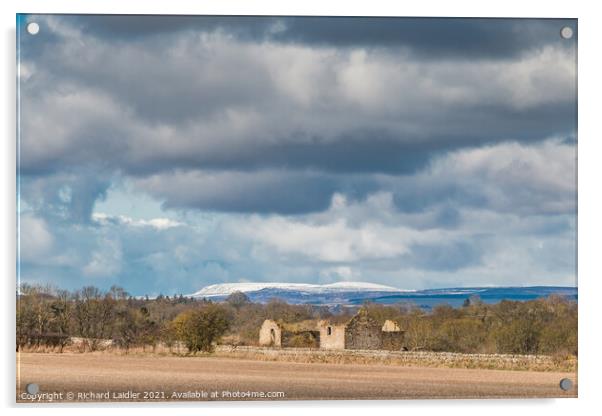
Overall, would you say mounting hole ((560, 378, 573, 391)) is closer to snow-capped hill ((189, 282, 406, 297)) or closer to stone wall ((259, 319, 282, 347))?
snow-capped hill ((189, 282, 406, 297))

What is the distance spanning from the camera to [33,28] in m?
12.0

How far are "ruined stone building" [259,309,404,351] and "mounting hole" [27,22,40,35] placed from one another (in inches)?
155

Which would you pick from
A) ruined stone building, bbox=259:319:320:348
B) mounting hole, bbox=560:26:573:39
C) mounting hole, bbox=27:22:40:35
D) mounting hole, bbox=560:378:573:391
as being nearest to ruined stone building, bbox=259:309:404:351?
ruined stone building, bbox=259:319:320:348

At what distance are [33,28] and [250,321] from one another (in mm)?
3869

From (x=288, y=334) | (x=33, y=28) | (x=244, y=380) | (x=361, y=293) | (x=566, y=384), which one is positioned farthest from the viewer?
(x=288, y=334)

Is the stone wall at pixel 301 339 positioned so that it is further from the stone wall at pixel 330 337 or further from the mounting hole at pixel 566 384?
the mounting hole at pixel 566 384

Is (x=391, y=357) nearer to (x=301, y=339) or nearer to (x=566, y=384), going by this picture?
(x=301, y=339)

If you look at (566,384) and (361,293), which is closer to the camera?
(566,384)

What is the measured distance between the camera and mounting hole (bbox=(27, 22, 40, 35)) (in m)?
12.0

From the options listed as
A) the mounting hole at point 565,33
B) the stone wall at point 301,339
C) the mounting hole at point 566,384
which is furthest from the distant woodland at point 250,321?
the mounting hole at point 565,33

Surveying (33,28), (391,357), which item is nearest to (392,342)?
(391,357)

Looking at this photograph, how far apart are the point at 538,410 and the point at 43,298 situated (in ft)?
17.5

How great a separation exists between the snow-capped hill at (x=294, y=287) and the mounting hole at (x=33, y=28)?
319 centimetres

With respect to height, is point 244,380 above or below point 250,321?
below
